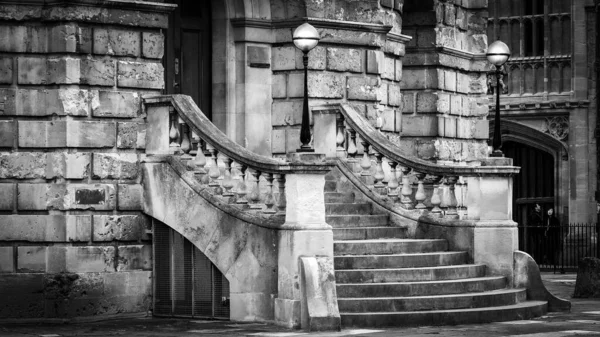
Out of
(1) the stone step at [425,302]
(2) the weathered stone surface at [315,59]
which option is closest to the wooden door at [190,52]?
(2) the weathered stone surface at [315,59]

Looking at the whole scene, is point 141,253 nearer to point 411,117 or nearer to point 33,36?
point 33,36

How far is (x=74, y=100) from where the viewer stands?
78.5ft

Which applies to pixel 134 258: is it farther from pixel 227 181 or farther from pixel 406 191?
pixel 406 191

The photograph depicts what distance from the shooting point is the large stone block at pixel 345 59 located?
88.8 feet

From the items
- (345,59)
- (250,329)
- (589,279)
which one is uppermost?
(345,59)

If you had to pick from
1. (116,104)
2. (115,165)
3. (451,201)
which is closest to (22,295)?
(115,165)

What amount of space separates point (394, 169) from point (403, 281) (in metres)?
2.96

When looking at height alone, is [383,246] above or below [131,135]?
below

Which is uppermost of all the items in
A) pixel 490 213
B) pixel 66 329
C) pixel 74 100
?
pixel 74 100

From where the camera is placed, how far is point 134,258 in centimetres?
2447

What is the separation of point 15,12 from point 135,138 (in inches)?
101

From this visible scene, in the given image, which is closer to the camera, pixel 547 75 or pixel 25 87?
pixel 25 87

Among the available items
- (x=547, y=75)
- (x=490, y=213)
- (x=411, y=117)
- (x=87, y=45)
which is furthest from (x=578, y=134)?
(x=87, y=45)

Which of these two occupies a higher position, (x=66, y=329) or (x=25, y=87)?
(x=25, y=87)
